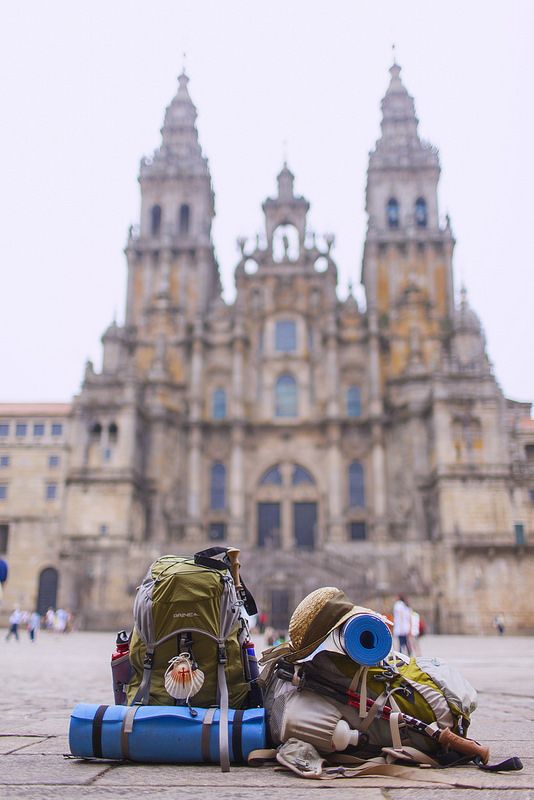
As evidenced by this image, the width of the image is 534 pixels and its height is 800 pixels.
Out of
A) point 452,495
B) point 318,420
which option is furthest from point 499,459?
point 318,420

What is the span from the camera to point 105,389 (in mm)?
45781

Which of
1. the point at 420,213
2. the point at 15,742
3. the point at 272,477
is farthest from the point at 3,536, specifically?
the point at 15,742

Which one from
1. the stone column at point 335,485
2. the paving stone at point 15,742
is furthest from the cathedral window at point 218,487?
the paving stone at point 15,742

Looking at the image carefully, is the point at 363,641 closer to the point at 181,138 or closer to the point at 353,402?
the point at 353,402

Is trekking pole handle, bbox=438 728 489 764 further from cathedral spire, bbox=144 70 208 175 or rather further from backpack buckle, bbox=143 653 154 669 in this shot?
cathedral spire, bbox=144 70 208 175

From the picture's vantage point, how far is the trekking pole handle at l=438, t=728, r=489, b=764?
5102 mm

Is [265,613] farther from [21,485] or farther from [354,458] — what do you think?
[21,485]

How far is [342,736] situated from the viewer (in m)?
5.09

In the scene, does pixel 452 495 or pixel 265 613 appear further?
pixel 452 495

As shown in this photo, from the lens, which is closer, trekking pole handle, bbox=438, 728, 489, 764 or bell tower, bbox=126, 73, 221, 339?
trekking pole handle, bbox=438, 728, 489, 764

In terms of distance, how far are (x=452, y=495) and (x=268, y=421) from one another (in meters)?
12.9

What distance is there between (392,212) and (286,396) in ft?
53.1

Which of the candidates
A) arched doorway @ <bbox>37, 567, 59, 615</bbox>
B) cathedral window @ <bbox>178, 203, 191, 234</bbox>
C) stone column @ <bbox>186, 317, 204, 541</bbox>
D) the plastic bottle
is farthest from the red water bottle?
cathedral window @ <bbox>178, 203, 191, 234</bbox>

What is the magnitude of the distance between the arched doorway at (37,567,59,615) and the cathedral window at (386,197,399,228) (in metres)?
33.2
